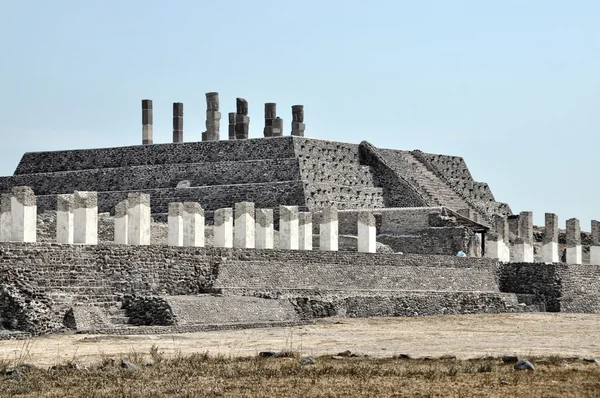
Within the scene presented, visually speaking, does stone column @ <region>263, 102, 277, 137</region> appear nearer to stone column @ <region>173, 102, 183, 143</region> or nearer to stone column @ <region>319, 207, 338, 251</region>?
stone column @ <region>173, 102, 183, 143</region>

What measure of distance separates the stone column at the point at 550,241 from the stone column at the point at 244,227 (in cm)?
1575

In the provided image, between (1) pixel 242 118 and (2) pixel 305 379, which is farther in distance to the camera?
(1) pixel 242 118

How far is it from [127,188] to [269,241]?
678 inches

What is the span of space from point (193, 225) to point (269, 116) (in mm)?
24224

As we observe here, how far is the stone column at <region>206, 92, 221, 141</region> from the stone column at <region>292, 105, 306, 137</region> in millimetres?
3374

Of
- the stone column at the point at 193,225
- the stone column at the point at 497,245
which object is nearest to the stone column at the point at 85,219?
the stone column at the point at 193,225

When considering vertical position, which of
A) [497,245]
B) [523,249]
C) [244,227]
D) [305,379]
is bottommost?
[305,379]

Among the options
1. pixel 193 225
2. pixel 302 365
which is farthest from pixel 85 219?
pixel 302 365

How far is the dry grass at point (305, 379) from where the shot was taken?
18141 mm

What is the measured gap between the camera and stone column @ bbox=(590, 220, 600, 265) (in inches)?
2024

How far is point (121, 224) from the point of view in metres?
33.8

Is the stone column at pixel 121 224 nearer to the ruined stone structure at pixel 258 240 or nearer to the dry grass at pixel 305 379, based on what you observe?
the ruined stone structure at pixel 258 240

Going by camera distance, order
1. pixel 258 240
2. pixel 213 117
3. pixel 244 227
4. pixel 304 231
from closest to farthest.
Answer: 1. pixel 244 227
2. pixel 258 240
3. pixel 304 231
4. pixel 213 117

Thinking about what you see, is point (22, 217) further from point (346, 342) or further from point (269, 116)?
point (269, 116)
